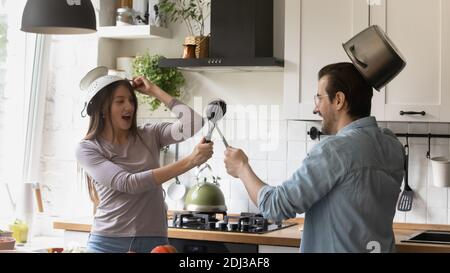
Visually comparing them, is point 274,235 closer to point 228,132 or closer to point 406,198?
point 406,198

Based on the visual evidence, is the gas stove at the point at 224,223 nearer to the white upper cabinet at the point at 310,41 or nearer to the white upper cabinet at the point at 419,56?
the white upper cabinet at the point at 310,41

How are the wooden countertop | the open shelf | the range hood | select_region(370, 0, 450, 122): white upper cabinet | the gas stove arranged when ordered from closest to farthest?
the wooden countertop
select_region(370, 0, 450, 122): white upper cabinet
the gas stove
the range hood
the open shelf

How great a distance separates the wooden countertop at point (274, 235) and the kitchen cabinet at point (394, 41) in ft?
2.19

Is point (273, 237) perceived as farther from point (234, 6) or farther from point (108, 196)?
point (234, 6)

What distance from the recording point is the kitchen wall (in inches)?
176

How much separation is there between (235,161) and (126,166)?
2.58 feet

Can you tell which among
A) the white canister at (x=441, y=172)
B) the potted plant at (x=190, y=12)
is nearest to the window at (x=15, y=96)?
the potted plant at (x=190, y=12)

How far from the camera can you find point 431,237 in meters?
4.18

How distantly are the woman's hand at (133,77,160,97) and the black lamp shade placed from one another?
369mm

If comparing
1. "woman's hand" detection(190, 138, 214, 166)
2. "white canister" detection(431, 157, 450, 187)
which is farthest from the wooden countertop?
"woman's hand" detection(190, 138, 214, 166)

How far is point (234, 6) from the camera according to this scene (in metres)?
4.56

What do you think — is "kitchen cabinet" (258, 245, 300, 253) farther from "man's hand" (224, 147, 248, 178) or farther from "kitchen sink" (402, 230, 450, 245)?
"man's hand" (224, 147, 248, 178)

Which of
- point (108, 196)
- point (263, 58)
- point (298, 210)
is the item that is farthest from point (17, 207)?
point (298, 210)

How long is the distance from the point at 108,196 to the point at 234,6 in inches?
65.5
